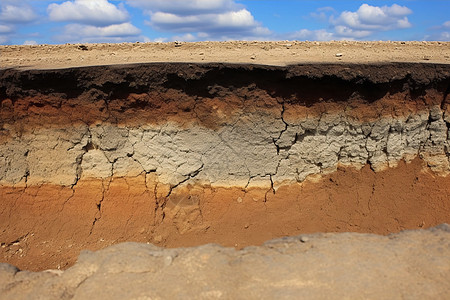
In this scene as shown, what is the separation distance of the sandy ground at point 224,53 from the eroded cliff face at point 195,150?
47 cm

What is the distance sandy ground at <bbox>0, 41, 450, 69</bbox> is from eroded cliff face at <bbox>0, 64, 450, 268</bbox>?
1.54ft

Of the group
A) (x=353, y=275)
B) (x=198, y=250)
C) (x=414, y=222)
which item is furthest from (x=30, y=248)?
(x=414, y=222)

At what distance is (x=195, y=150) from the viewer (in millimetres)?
4469

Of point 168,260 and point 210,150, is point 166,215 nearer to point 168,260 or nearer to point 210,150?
point 210,150

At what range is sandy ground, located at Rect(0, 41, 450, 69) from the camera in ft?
16.0

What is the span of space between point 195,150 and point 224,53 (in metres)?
1.86

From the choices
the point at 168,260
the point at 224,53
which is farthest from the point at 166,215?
the point at 224,53

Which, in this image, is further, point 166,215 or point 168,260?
point 166,215

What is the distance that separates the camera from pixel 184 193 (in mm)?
4547

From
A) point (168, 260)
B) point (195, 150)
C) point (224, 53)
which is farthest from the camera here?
point (224, 53)

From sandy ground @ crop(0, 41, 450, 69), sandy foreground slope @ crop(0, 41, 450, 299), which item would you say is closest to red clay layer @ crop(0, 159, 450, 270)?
sandy foreground slope @ crop(0, 41, 450, 299)

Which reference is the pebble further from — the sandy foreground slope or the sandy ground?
the sandy ground

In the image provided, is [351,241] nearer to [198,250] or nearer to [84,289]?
[198,250]

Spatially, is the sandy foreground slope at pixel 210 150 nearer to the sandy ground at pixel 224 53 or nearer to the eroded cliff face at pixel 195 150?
the eroded cliff face at pixel 195 150
